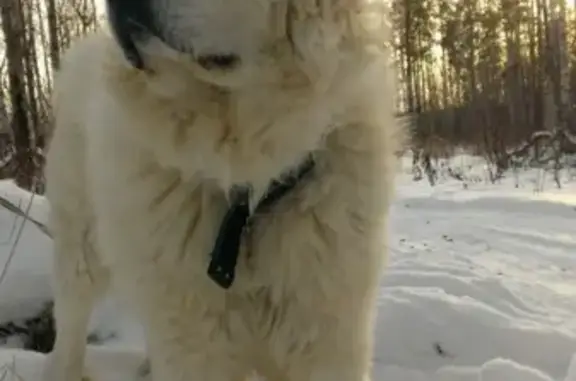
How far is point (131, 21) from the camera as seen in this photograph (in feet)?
5.89

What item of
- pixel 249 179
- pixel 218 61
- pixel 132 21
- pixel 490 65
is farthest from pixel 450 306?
pixel 490 65

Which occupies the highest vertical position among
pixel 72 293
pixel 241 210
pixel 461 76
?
pixel 461 76

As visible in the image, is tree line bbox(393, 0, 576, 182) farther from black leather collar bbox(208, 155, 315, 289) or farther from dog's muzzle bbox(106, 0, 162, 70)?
dog's muzzle bbox(106, 0, 162, 70)

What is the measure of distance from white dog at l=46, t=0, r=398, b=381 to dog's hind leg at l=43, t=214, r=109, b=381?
81 centimetres

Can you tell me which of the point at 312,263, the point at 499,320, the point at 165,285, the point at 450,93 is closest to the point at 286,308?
the point at 312,263

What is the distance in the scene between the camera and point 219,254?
1.94m

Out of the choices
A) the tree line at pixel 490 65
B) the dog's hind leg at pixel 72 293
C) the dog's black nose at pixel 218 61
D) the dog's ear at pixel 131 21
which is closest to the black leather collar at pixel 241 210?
the dog's black nose at pixel 218 61

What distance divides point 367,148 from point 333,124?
109mm

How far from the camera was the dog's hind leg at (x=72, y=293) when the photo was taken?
9.83 ft

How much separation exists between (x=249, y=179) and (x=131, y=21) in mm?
476

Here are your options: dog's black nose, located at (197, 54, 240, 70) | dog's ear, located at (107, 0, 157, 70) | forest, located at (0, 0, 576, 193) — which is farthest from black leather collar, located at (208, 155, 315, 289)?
forest, located at (0, 0, 576, 193)

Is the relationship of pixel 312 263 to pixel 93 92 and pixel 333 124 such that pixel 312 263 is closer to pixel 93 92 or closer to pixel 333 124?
pixel 333 124

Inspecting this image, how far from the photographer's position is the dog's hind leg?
3.00 m

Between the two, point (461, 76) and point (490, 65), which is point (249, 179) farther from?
point (461, 76)
